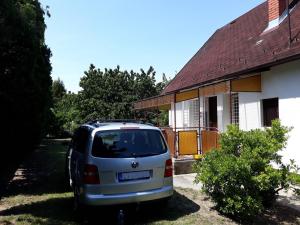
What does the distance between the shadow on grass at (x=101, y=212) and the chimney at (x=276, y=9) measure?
9.70 meters

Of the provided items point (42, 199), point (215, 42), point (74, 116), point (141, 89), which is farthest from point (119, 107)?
point (42, 199)

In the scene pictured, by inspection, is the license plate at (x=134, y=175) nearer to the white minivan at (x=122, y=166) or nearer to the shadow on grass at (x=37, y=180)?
the white minivan at (x=122, y=166)

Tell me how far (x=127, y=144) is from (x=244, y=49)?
10105mm

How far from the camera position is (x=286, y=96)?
1093 centimetres

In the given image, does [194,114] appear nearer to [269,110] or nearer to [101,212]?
[269,110]

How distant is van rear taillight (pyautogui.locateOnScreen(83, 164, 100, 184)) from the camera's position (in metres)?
6.35

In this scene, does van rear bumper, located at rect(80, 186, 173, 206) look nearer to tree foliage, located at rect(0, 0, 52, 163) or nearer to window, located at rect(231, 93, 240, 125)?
tree foliage, located at rect(0, 0, 52, 163)

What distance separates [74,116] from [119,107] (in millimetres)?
7313

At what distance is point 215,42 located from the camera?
21938mm

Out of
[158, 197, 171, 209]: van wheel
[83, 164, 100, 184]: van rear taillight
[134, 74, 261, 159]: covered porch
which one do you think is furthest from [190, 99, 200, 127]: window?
[83, 164, 100, 184]: van rear taillight

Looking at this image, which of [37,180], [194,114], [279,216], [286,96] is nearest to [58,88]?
[194,114]

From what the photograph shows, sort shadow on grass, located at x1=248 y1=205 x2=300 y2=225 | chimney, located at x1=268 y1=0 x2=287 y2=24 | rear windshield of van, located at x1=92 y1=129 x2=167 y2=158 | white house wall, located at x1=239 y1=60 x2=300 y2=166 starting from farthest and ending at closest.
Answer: chimney, located at x1=268 y1=0 x2=287 y2=24
white house wall, located at x1=239 y1=60 x2=300 y2=166
shadow on grass, located at x1=248 y1=205 x2=300 y2=225
rear windshield of van, located at x1=92 y1=129 x2=167 y2=158

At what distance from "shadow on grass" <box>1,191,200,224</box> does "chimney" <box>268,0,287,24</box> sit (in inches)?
382

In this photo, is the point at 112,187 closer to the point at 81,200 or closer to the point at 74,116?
the point at 81,200
